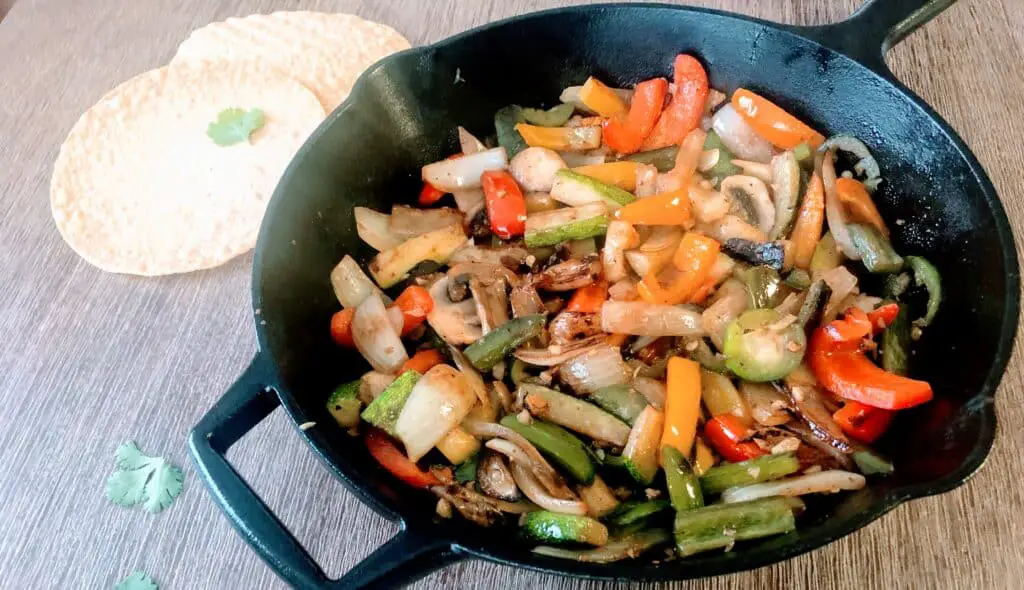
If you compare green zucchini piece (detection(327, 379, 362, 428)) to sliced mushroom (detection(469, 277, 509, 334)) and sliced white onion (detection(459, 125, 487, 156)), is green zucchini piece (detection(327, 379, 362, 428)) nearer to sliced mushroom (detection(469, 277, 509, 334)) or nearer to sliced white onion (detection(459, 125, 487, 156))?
sliced mushroom (detection(469, 277, 509, 334))

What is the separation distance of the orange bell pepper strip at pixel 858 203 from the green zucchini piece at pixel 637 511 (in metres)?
0.82

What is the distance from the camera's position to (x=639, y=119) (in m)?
1.83

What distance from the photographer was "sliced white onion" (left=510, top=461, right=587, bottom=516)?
1263 millimetres

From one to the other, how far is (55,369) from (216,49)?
1.16m

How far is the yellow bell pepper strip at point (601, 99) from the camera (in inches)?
72.4

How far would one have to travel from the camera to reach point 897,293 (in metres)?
1.55

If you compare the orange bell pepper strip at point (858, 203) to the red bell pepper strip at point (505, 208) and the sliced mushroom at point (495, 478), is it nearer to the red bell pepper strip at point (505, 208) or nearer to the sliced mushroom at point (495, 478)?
the red bell pepper strip at point (505, 208)

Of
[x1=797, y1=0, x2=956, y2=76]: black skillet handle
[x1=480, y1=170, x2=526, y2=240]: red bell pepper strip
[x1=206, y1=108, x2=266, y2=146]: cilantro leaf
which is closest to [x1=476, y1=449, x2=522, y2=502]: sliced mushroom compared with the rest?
[x1=480, y1=170, x2=526, y2=240]: red bell pepper strip

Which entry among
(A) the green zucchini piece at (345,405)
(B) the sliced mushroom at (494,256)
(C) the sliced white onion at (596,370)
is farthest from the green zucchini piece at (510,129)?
(A) the green zucchini piece at (345,405)

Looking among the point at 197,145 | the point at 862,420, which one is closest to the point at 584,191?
the point at 862,420

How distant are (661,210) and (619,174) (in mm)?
188

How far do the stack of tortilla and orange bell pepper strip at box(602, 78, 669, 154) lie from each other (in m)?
0.90

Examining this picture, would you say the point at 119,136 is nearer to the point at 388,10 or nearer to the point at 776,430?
the point at 388,10

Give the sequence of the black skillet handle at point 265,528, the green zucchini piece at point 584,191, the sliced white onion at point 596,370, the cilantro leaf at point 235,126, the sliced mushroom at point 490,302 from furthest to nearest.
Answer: the cilantro leaf at point 235,126, the green zucchini piece at point 584,191, the sliced mushroom at point 490,302, the sliced white onion at point 596,370, the black skillet handle at point 265,528
